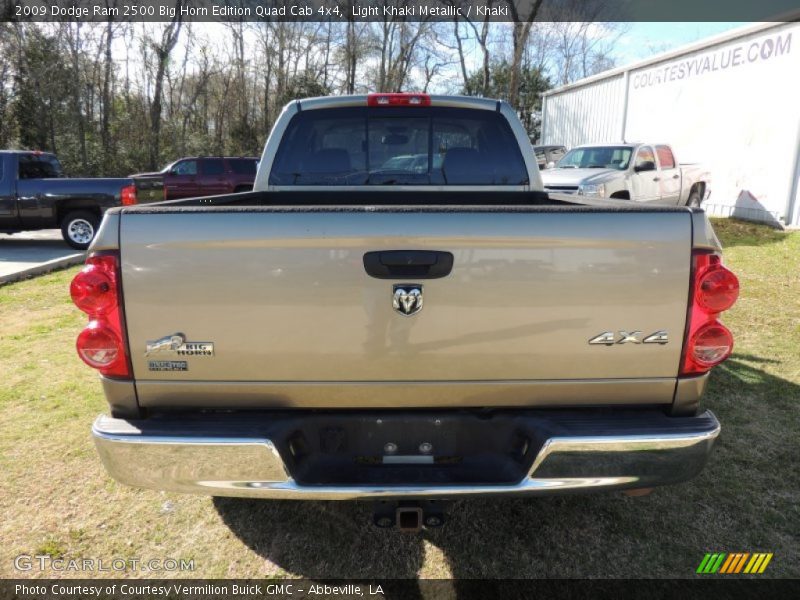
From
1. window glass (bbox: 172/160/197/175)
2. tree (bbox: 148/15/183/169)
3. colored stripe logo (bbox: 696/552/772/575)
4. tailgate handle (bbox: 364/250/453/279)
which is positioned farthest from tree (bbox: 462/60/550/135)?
tailgate handle (bbox: 364/250/453/279)

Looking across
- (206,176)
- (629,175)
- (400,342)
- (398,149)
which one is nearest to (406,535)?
(400,342)

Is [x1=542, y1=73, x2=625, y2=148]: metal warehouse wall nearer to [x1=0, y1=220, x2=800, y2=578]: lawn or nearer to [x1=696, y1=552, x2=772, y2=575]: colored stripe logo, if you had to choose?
[x1=0, y1=220, x2=800, y2=578]: lawn

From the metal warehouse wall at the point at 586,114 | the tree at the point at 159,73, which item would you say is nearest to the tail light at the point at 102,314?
the metal warehouse wall at the point at 586,114

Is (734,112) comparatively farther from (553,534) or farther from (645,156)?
(553,534)

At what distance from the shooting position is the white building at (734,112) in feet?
39.1

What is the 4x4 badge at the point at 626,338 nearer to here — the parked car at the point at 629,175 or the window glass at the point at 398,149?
the window glass at the point at 398,149

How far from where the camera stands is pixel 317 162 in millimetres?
3523

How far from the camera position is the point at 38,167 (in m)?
10.7

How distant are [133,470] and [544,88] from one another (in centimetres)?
4173

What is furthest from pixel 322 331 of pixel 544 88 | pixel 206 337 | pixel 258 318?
pixel 544 88

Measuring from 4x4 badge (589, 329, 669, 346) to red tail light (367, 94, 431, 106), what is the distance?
2.17 metres

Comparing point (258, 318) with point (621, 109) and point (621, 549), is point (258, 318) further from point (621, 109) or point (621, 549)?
point (621, 109)

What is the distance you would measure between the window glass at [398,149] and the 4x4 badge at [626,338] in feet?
5.82

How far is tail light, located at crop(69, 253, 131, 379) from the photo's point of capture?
6.27 ft
